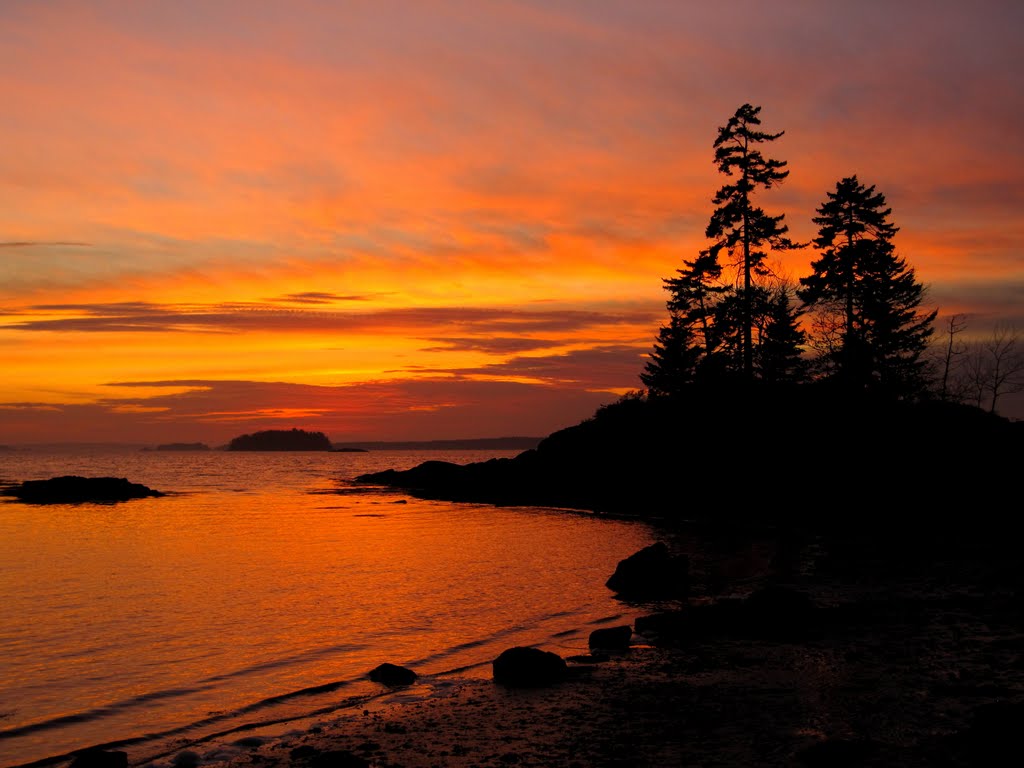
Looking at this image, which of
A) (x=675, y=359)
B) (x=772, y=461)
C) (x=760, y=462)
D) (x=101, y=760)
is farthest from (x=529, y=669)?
(x=675, y=359)

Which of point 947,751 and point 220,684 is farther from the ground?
point 947,751

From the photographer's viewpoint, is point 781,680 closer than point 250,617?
Yes

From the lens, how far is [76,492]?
71250 millimetres

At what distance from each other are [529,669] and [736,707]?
12.1 ft

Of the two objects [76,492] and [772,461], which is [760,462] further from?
[76,492]

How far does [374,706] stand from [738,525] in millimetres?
34316

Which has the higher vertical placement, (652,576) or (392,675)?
(652,576)

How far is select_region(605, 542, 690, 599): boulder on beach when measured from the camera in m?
23.4

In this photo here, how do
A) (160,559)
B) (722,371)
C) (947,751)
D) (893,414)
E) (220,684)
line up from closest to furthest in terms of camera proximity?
1. (947,751)
2. (220,684)
3. (160,559)
4. (893,414)
5. (722,371)

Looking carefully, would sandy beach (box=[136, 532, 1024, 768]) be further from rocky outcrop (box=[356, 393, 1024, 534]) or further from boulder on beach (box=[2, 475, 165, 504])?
boulder on beach (box=[2, 475, 165, 504])

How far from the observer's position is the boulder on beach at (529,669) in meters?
13.7

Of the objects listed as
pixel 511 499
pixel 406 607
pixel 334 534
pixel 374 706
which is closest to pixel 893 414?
pixel 511 499

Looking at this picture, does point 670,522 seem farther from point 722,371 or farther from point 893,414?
point 722,371

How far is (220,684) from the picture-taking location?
14805 millimetres
